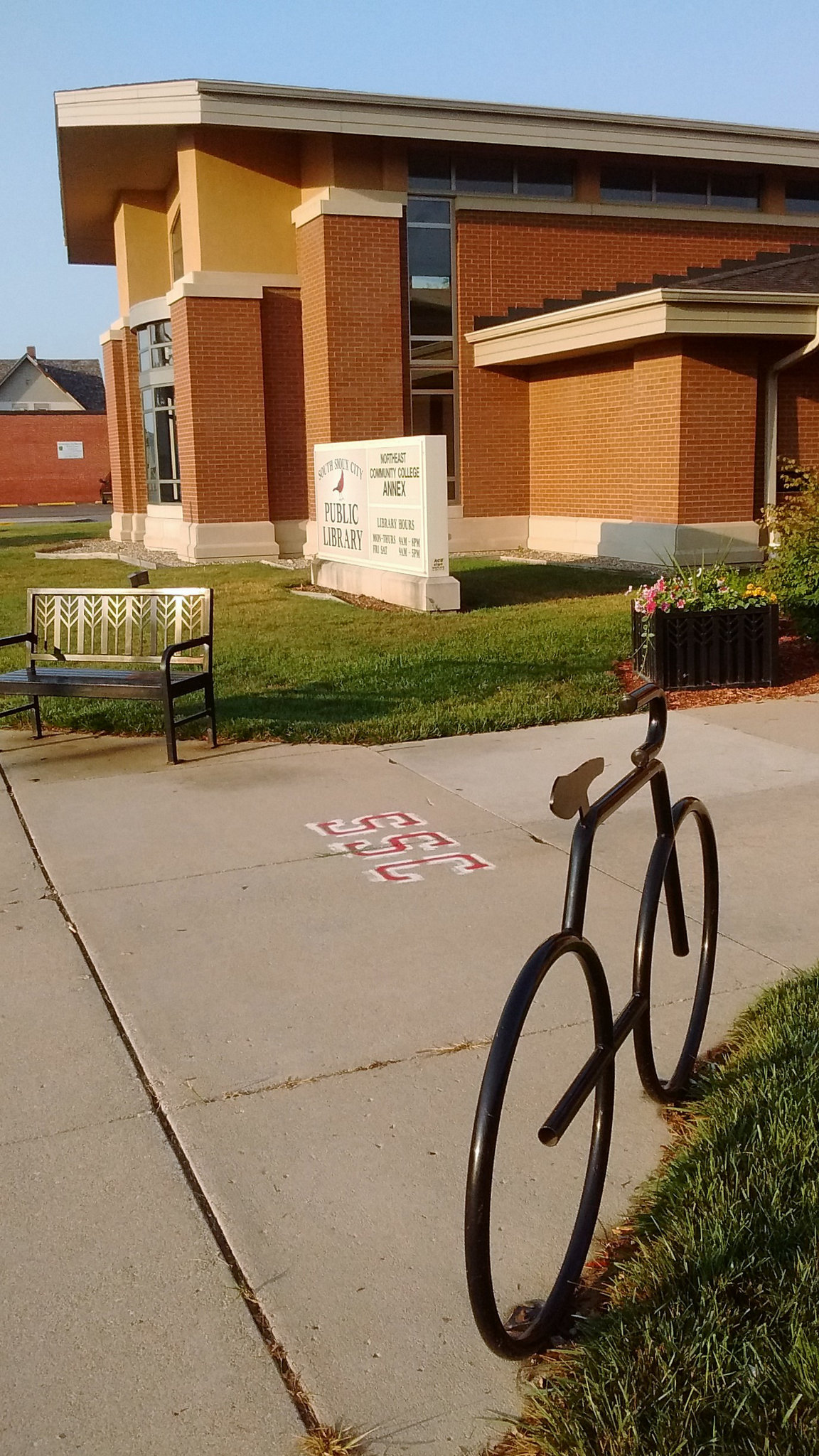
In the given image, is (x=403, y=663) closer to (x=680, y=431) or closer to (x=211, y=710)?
(x=211, y=710)

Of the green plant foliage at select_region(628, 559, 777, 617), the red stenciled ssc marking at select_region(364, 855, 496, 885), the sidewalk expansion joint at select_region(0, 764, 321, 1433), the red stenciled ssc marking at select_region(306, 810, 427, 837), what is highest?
the green plant foliage at select_region(628, 559, 777, 617)

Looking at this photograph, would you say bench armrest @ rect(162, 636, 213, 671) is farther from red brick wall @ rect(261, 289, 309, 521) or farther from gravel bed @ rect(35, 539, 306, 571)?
red brick wall @ rect(261, 289, 309, 521)

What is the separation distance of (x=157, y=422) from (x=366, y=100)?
679 cm

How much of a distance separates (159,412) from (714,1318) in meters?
22.2

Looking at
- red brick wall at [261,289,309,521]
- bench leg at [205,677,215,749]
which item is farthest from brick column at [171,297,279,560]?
bench leg at [205,677,215,749]

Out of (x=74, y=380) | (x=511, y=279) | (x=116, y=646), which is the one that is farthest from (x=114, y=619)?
(x=74, y=380)

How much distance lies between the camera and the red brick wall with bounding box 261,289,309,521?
816 inches

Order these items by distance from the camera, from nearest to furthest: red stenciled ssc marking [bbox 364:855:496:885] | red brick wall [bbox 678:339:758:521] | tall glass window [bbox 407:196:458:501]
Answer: red stenciled ssc marking [bbox 364:855:496:885] → red brick wall [bbox 678:339:758:521] → tall glass window [bbox 407:196:458:501]

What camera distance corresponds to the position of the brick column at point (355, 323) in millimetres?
19641

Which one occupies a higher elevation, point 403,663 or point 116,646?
point 116,646

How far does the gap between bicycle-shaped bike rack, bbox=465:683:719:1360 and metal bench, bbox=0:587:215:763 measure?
15.3 feet

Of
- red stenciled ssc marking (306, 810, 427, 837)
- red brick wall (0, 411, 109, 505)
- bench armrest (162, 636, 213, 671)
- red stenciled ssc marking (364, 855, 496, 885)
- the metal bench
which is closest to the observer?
red stenciled ssc marking (364, 855, 496, 885)

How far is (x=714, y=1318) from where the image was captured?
8.11 feet

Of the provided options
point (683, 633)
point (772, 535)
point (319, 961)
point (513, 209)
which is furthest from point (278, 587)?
point (319, 961)
